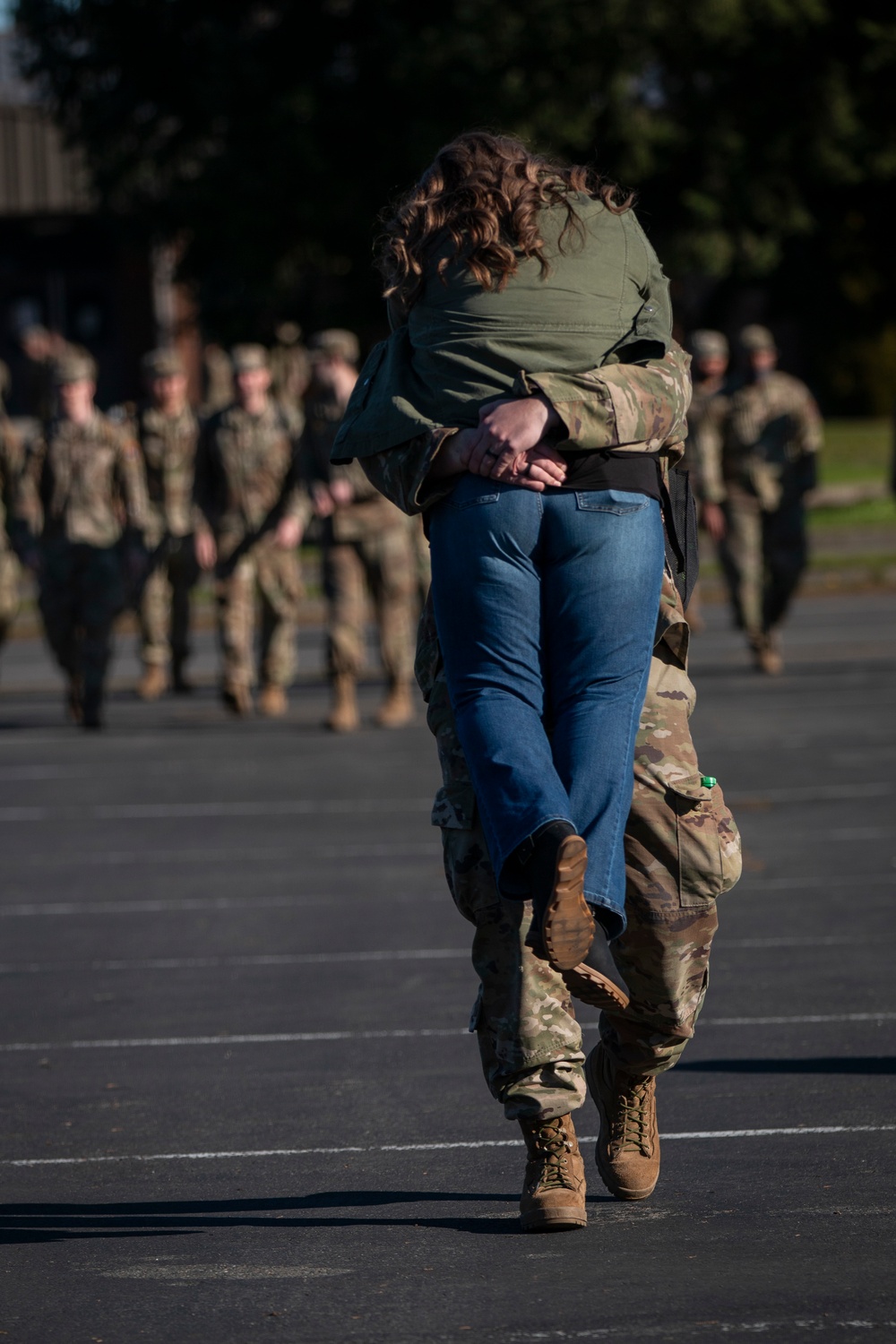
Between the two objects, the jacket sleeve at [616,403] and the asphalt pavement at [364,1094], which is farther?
the jacket sleeve at [616,403]

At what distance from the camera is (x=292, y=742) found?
43.4ft

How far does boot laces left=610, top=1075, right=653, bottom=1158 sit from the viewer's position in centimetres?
452

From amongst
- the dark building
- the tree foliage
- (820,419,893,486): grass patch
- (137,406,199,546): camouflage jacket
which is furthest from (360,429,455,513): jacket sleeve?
the dark building

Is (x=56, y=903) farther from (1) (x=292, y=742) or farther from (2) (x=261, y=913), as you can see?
(1) (x=292, y=742)

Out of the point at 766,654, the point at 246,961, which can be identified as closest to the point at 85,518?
the point at 766,654

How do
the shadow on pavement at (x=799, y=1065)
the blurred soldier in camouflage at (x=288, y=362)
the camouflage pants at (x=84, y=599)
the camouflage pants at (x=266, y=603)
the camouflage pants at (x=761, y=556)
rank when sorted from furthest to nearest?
the blurred soldier in camouflage at (x=288, y=362)
the camouflage pants at (x=761, y=556)
the camouflage pants at (x=266, y=603)
the camouflage pants at (x=84, y=599)
the shadow on pavement at (x=799, y=1065)

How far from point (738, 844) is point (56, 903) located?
15.4ft

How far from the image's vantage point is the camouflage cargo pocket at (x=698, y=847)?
171 inches

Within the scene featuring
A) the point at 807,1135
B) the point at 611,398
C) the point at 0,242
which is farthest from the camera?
the point at 0,242

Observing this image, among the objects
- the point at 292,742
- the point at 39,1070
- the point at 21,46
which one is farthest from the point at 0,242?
the point at 39,1070

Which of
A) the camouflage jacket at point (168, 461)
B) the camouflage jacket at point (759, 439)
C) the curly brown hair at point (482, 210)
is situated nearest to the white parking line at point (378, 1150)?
the curly brown hair at point (482, 210)

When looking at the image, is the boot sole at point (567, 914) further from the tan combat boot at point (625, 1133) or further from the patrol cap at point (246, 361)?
the patrol cap at point (246, 361)

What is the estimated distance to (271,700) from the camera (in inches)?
582

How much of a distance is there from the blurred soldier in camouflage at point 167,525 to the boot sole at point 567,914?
1235cm
